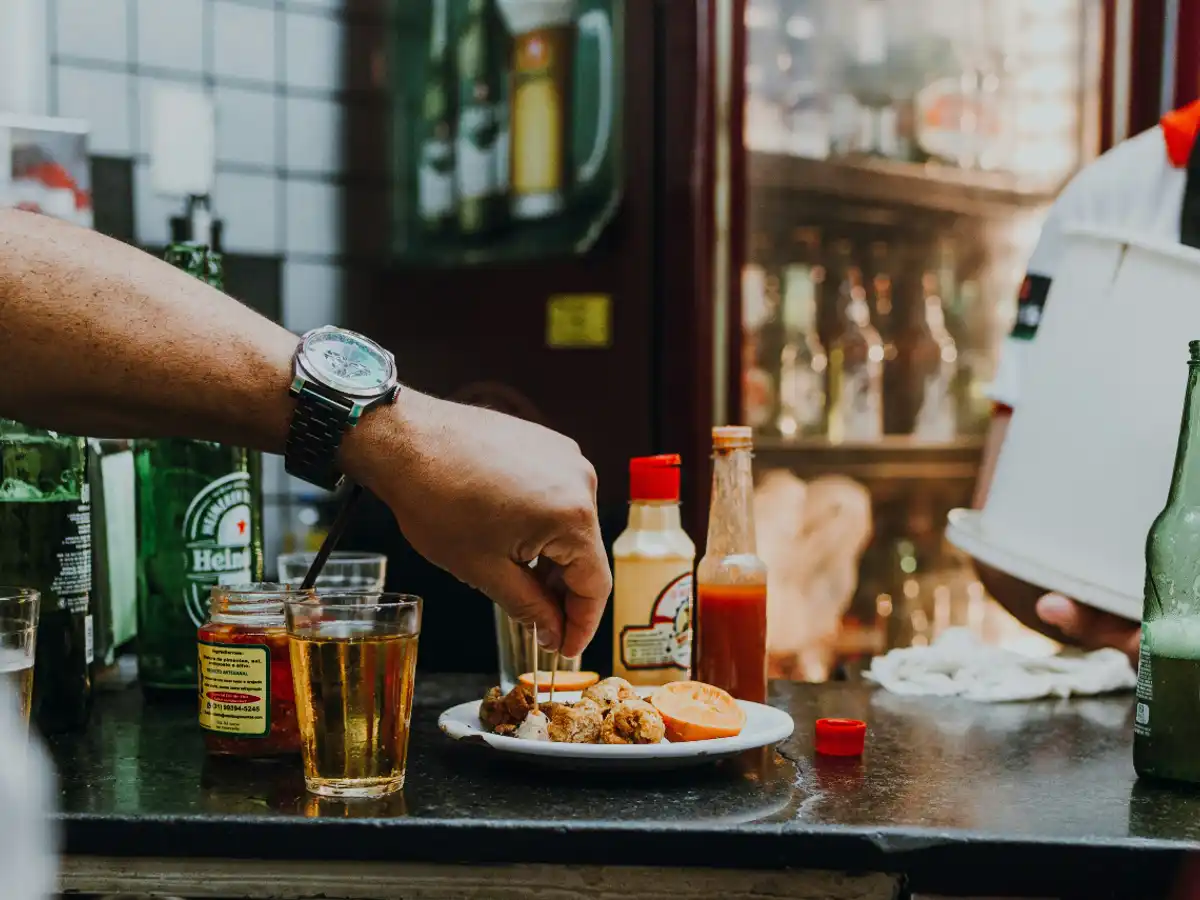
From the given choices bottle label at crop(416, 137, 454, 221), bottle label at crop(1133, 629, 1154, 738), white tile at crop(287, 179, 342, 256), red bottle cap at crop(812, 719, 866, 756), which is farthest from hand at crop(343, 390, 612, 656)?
white tile at crop(287, 179, 342, 256)

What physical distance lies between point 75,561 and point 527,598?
0.40 meters

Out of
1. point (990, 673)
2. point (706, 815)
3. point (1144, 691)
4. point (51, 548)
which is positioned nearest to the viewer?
point (706, 815)

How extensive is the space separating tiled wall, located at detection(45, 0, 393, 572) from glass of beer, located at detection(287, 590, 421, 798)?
1572mm

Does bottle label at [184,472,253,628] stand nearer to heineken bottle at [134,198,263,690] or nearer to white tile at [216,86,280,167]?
heineken bottle at [134,198,263,690]

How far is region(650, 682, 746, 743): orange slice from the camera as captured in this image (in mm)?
955

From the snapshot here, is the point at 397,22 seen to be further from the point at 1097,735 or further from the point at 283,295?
the point at 1097,735

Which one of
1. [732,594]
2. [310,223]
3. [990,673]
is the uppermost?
[310,223]

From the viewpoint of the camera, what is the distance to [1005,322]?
2.89 meters

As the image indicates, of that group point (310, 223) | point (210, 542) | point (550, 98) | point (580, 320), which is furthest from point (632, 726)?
point (310, 223)

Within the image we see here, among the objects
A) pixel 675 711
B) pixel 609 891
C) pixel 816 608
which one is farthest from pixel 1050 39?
pixel 609 891

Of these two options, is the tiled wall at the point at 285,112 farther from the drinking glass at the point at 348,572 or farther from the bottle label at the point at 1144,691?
the bottle label at the point at 1144,691

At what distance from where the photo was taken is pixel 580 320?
233 centimetres

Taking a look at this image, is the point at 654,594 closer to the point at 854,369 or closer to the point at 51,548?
the point at 51,548

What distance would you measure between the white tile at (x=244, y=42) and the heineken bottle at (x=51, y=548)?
1.55m
